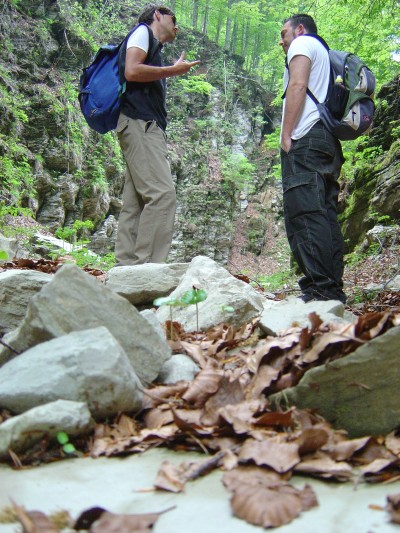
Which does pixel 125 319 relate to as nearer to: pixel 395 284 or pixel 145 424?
pixel 145 424

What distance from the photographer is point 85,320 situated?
1.80m

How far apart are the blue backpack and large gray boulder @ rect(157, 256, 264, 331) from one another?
173 centimetres

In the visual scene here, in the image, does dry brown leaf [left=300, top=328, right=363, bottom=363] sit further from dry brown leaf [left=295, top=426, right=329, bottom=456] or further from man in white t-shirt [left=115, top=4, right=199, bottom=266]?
man in white t-shirt [left=115, top=4, right=199, bottom=266]

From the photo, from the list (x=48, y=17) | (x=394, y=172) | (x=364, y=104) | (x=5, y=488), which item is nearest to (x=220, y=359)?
(x=5, y=488)

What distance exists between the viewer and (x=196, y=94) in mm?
26562

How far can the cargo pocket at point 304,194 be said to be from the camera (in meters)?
3.15

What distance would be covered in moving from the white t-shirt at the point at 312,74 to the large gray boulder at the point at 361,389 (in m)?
2.13

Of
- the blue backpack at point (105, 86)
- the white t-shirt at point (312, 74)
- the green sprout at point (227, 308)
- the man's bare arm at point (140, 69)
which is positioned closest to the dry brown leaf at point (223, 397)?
the green sprout at point (227, 308)

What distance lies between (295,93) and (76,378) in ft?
8.08

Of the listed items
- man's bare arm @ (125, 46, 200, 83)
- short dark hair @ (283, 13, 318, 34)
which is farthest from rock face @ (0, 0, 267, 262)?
short dark hair @ (283, 13, 318, 34)

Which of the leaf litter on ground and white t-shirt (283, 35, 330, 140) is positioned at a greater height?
white t-shirt (283, 35, 330, 140)

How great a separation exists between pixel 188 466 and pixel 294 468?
0.86 feet

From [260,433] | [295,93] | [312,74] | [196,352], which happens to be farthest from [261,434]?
[312,74]

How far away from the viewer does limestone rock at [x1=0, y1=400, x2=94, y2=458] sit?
131cm
